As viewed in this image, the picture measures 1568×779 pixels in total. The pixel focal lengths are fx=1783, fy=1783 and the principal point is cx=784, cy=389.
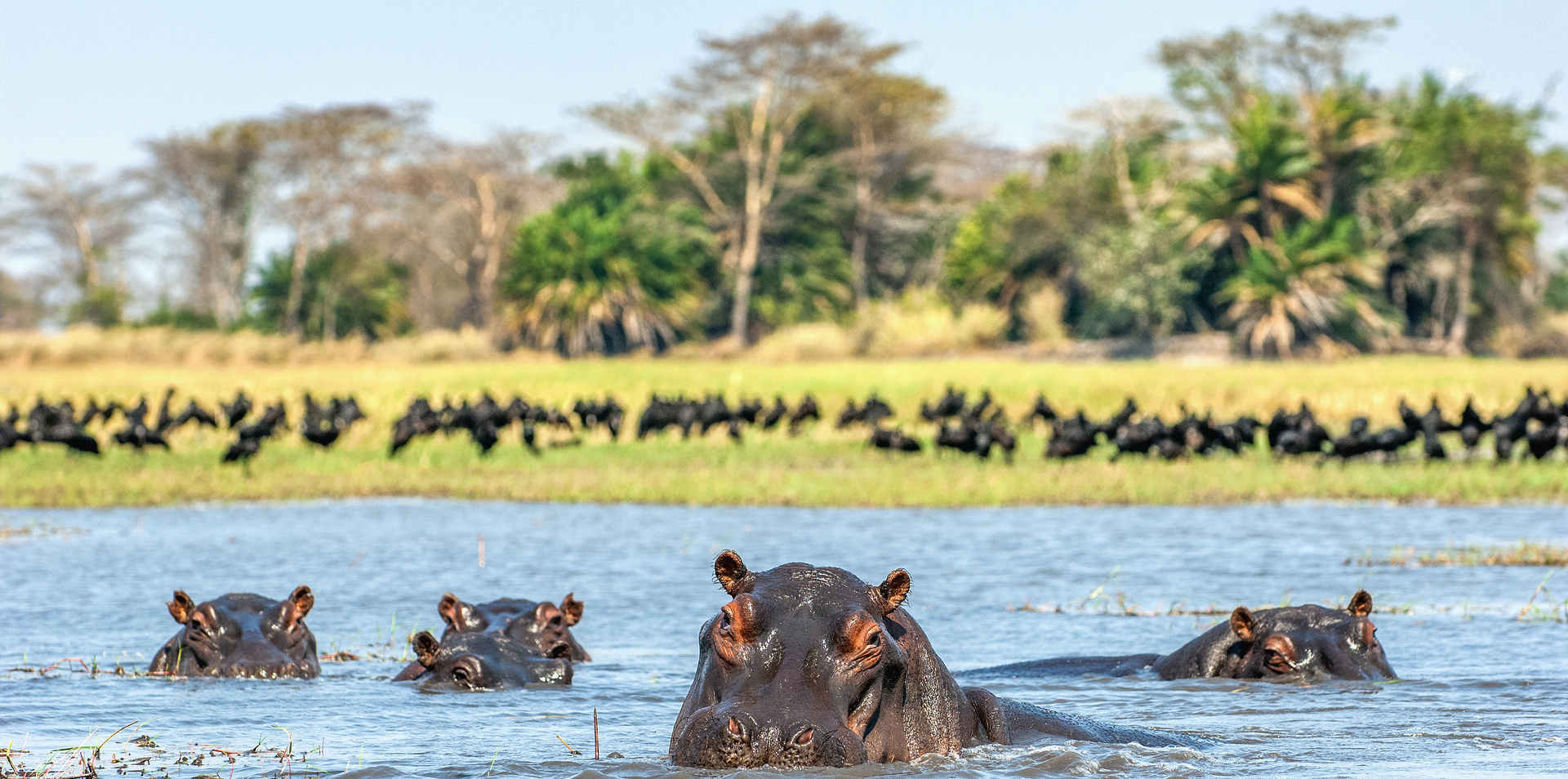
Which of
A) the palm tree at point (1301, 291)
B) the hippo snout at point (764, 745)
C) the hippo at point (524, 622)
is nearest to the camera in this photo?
the hippo snout at point (764, 745)

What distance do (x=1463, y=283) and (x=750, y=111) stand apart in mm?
21586

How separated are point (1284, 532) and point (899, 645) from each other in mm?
10951

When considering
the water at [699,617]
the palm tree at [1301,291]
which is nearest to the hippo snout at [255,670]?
the water at [699,617]

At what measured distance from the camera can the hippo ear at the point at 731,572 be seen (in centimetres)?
453

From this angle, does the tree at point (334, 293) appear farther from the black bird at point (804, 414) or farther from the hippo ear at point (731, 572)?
the hippo ear at point (731, 572)

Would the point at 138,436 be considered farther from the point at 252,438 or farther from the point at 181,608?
the point at 181,608

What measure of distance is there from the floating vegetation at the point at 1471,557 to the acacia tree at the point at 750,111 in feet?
134

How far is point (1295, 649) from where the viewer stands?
23.6 feet

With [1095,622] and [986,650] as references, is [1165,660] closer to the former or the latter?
[986,650]

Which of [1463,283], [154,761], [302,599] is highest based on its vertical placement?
[1463,283]

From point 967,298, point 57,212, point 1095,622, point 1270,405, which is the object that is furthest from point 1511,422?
point 57,212

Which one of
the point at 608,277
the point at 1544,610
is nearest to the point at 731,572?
the point at 1544,610

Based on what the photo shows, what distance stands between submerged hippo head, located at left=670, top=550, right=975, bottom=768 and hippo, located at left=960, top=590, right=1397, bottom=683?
2.79 m

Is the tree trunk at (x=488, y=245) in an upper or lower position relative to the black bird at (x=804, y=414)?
upper
